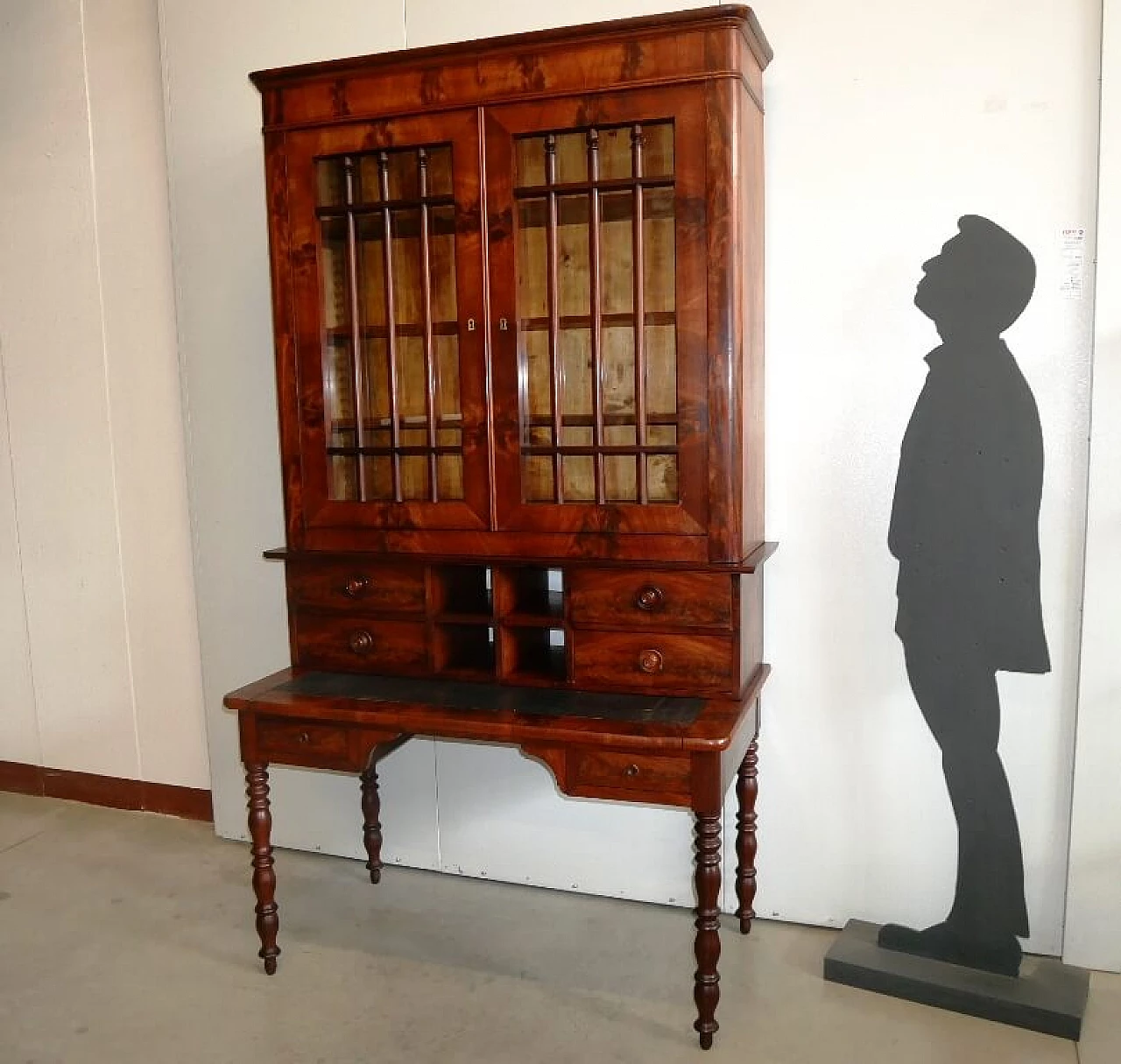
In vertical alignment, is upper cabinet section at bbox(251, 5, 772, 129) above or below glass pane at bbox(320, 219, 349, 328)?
above

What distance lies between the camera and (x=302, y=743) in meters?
2.48

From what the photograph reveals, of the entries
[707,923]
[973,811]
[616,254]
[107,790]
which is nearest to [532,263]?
[616,254]

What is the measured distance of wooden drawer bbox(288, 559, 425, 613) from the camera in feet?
8.33

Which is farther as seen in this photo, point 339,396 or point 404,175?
point 339,396

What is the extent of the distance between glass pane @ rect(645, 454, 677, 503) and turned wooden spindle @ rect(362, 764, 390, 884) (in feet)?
4.39

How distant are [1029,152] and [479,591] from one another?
169cm

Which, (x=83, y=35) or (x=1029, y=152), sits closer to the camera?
(x=1029, y=152)

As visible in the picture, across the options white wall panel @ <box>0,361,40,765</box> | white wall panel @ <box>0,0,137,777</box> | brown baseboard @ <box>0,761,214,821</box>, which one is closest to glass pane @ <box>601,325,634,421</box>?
white wall panel @ <box>0,0,137,777</box>

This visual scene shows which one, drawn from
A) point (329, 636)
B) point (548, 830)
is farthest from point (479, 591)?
point (548, 830)

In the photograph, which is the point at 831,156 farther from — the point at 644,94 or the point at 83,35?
the point at 83,35

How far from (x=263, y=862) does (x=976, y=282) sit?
223 cm

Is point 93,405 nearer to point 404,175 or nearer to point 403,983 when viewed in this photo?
point 404,175

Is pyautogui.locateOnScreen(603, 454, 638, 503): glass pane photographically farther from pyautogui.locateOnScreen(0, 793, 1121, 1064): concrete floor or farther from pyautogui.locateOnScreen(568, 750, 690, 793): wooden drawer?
pyautogui.locateOnScreen(0, 793, 1121, 1064): concrete floor

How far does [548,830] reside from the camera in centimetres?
295
